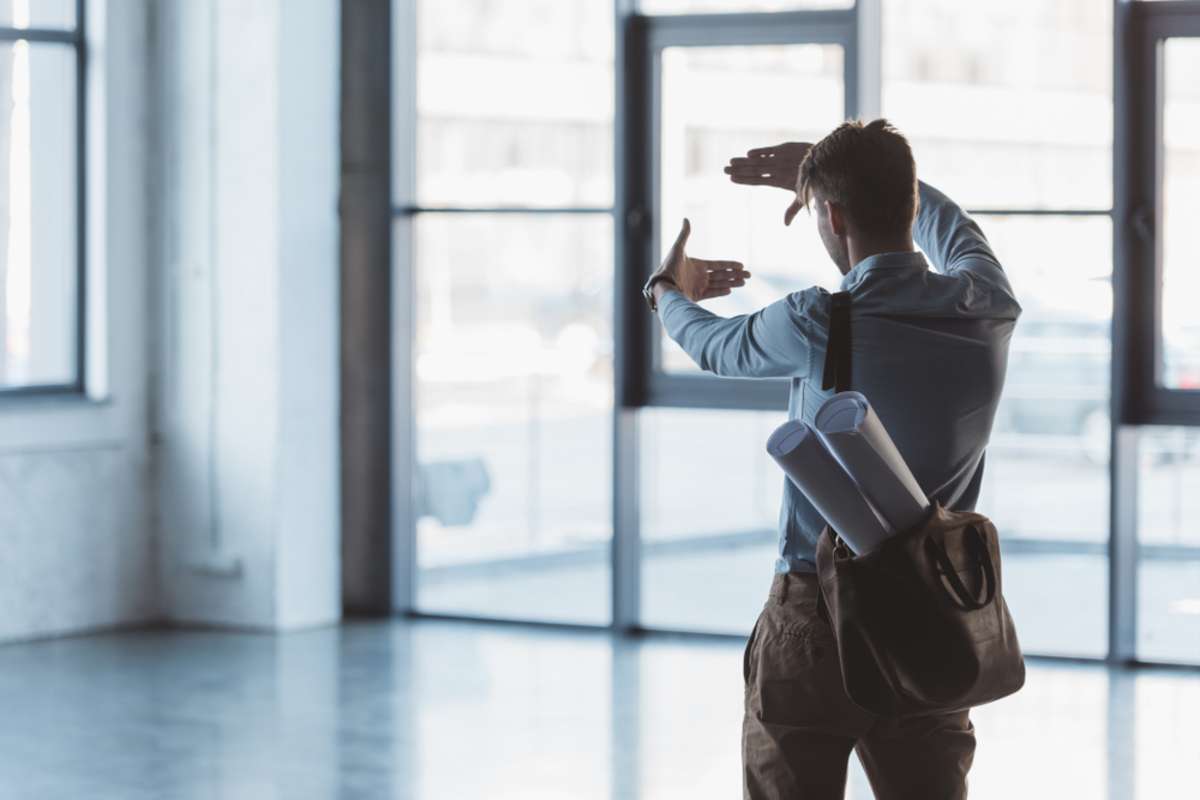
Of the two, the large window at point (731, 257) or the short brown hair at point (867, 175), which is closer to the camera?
the short brown hair at point (867, 175)

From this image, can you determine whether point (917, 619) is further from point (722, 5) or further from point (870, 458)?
point (722, 5)

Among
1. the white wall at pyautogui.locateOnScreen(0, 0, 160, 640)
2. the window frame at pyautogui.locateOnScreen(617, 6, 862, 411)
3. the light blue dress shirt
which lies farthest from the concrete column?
the light blue dress shirt

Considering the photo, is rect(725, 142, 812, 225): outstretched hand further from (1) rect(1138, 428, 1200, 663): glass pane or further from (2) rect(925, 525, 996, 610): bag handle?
(1) rect(1138, 428, 1200, 663): glass pane

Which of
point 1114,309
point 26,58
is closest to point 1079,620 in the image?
point 1114,309

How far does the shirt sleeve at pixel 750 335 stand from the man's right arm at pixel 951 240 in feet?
0.82

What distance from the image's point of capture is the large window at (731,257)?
6.16 metres

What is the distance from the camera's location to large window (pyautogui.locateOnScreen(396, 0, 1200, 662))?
6156 millimetres

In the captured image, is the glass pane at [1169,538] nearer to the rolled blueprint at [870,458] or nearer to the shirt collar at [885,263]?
the shirt collar at [885,263]

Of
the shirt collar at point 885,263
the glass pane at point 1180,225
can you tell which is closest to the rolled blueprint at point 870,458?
the shirt collar at point 885,263

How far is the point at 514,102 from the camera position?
271 inches

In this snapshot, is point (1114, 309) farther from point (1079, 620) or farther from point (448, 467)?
point (448, 467)

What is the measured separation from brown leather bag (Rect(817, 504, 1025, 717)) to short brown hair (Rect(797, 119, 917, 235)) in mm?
386

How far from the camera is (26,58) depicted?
6695mm

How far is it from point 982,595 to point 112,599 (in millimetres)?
5303
